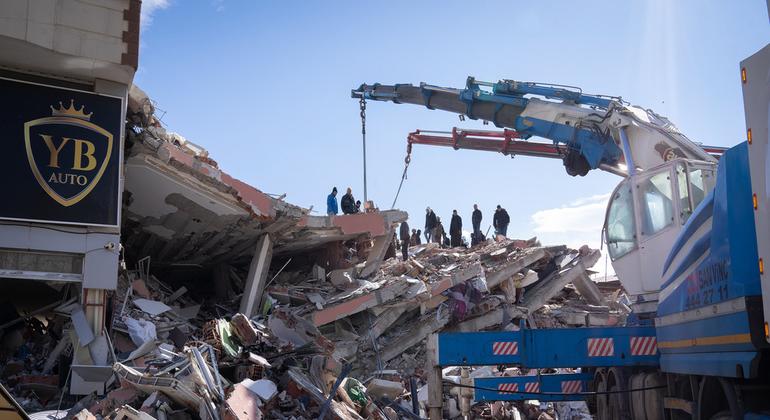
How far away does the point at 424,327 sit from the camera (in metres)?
18.0

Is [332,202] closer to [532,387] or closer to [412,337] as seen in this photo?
[412,337]

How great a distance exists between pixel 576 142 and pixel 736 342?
7.53m

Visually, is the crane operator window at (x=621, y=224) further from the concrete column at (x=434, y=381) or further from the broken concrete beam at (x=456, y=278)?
the broken concrete beam at (x=456, y=278)

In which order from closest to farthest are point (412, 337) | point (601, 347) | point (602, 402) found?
point (601, 347) < point (602, 402) < point (412, 337)

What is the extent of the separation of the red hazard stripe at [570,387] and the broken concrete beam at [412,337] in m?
7.16

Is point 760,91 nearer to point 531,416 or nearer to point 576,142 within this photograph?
point 576,142

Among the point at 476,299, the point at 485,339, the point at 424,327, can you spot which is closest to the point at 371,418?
the point at 485,339

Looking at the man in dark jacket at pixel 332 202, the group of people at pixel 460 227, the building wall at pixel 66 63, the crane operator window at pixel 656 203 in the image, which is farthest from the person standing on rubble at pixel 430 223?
the crane operator window at pixel 656 203

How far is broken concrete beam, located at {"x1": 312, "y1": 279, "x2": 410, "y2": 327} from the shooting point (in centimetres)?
1655

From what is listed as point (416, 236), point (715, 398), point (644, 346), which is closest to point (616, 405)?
point (644, 346)

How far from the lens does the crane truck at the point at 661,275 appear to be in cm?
484

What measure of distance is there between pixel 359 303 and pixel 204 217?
4126mm

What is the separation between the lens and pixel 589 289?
22422 mm

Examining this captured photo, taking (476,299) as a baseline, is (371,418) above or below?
below
